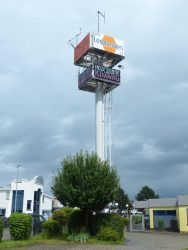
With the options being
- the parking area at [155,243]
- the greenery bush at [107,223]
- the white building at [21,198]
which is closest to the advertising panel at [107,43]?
the parking area at [155,243]

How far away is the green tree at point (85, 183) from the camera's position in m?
23.8

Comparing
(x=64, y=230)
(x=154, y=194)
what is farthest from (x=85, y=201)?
(x=154, y=194)

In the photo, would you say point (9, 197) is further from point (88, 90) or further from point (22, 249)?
point (22, 249)

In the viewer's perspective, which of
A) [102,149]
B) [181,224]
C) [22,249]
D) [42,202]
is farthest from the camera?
[42,202]

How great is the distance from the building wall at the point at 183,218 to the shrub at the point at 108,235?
20494 millimetres

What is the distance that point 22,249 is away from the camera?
64.0 feet

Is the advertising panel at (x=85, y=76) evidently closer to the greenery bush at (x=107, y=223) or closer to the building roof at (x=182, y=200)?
the building roof at (x=182, y=200)

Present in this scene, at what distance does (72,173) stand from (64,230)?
17.2 ft

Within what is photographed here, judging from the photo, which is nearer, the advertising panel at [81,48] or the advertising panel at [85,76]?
the advertising panel at [81,48]

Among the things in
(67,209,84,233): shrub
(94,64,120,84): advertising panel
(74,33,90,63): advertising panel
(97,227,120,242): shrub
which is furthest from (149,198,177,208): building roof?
(97,227,120,242): shrub

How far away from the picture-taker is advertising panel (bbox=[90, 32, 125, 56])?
50.8 meters

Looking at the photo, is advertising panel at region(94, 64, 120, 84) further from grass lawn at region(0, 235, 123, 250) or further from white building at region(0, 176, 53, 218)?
white building at region(0, 176, 53, 218)

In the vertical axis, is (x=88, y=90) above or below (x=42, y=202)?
above

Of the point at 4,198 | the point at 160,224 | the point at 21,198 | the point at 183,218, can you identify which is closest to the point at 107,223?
the point at 183,218
